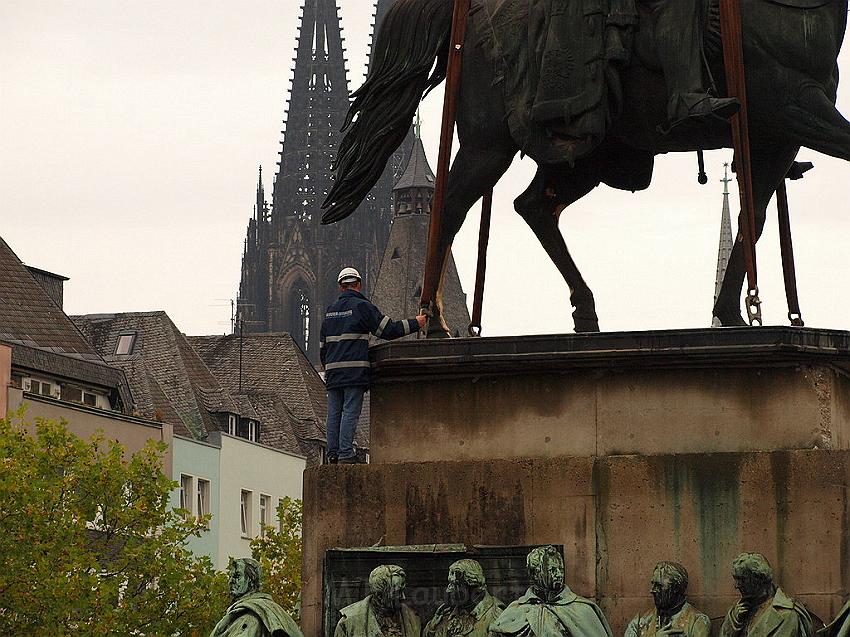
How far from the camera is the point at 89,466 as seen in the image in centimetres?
4781

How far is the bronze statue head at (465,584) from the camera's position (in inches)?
609

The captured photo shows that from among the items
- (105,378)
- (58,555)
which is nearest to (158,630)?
(58,555)

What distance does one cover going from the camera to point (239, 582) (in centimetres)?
1593

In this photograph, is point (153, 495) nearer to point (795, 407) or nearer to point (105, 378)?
point (105, 378)

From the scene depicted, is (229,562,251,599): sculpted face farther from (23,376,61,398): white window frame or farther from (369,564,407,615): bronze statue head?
(23,376,61,398): white window frame

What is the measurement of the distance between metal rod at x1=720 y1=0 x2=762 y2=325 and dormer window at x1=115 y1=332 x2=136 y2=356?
2842 inches

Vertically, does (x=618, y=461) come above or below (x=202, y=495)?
below

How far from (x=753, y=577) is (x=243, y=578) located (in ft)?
10.7

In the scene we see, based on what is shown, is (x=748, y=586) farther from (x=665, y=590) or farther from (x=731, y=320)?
(x=731, y=320)

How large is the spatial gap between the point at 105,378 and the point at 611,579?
188 feet

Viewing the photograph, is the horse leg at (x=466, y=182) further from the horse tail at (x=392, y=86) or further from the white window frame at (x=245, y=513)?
the white window frame at (x=245, y=513)

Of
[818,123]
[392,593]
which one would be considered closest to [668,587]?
[392,593]

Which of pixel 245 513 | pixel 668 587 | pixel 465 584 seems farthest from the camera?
pixel 245 513

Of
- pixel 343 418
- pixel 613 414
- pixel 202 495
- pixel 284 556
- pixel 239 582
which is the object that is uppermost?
pixel 202 495
